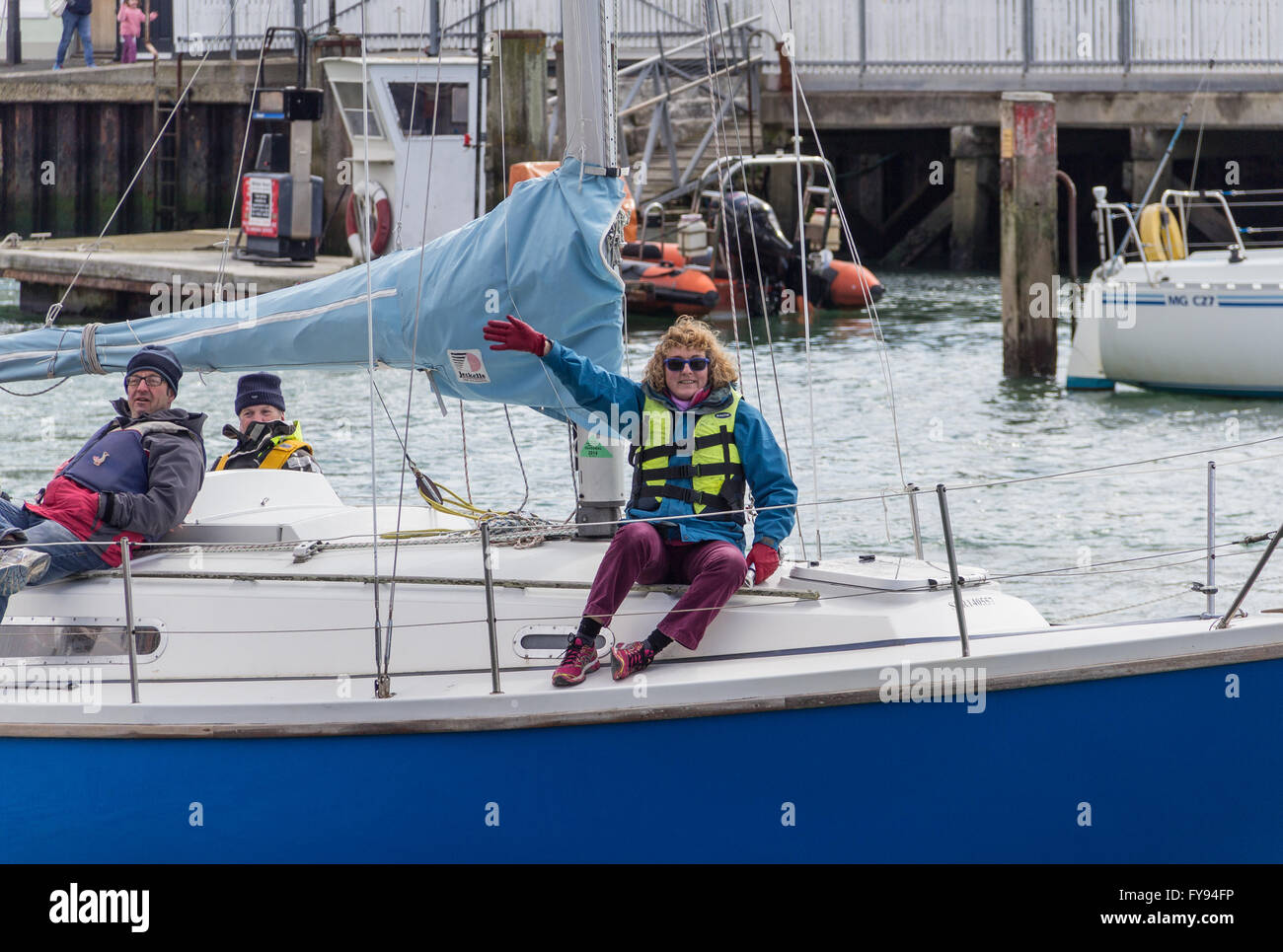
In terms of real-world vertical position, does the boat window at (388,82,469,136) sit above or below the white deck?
above

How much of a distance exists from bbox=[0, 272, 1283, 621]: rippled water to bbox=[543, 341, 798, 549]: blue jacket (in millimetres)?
3007

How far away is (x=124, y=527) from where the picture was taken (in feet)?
17.8

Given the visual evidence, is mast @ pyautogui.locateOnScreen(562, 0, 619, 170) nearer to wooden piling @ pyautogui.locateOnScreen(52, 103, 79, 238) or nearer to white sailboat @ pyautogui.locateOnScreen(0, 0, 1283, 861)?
white sailboat @ pyautogui.locateOnScreen(0, 0, 1283, 861)

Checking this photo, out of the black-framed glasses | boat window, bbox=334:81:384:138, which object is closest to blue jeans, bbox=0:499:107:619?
the black-framed glasses

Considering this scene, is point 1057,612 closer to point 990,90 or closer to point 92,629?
point 92,629

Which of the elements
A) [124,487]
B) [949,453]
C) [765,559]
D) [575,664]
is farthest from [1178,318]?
[124,487]

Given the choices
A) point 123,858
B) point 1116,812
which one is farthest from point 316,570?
point 1116,812

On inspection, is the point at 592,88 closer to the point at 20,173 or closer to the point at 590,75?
the point at 590,75

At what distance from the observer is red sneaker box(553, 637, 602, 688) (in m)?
4.94

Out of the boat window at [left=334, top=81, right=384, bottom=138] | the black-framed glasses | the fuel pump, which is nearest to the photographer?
the black-framed glasses

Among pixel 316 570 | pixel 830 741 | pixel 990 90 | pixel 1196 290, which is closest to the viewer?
pixel 830 741
